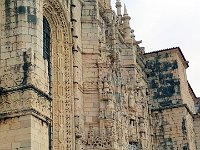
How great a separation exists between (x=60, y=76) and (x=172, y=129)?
12410 mm

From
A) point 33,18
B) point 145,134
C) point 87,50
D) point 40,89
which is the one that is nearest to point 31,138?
point 40,89

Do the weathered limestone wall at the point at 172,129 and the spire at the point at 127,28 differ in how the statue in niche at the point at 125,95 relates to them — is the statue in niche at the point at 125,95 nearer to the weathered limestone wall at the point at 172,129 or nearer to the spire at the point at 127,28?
the spire at the point at 127,28

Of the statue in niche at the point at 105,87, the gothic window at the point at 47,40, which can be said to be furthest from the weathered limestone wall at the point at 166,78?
the gothic window at the point at 47,40

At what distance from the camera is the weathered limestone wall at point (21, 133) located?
11805 mm

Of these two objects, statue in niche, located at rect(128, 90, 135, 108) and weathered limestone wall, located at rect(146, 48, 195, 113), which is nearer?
statue in niche, located at rect(128, 90, 135, 108)

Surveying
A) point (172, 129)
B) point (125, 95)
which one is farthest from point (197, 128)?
point (125, 95)

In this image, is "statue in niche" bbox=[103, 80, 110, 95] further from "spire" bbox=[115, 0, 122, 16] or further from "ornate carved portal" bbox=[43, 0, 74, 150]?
"spire" bbox=[115, 0, 122, 16]

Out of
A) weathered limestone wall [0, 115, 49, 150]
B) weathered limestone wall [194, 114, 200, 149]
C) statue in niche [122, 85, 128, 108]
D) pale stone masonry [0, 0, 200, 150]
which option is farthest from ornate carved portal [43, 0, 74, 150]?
weathered limestone wall [194, 114, 200, 149]

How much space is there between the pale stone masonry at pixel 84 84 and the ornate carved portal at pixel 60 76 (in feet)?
0.12

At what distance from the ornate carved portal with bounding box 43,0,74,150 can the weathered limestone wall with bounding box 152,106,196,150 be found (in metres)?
11.9

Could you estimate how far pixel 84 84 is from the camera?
62.9ft

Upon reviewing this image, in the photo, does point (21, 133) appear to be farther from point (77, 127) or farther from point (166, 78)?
point (166, 78)

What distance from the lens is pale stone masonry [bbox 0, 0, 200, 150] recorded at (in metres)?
12.5

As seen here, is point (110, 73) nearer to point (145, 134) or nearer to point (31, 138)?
point (145, 134)
